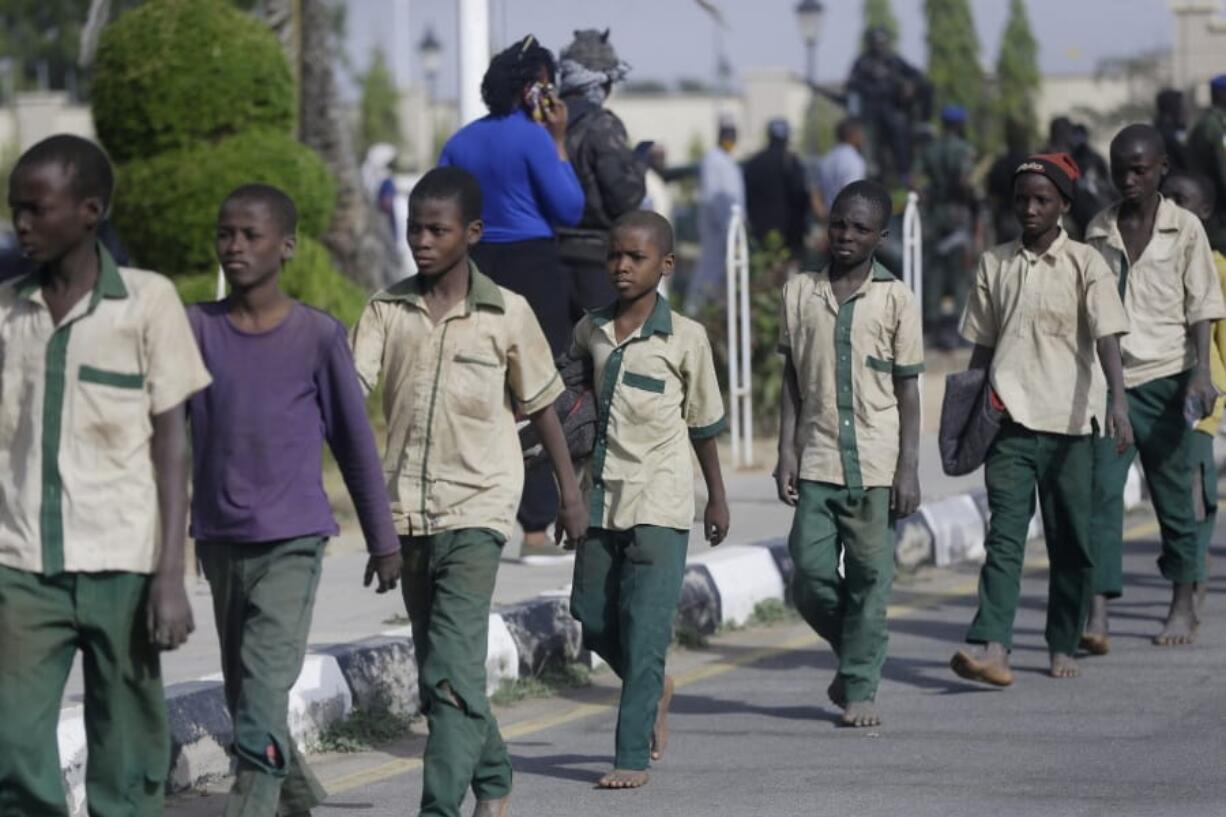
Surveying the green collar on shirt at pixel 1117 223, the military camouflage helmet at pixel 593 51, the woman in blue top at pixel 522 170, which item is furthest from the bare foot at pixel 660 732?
the military camouflage helmet at pixel 593 51

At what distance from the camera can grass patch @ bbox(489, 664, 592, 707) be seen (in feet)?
27.8

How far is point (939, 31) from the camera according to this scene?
4756 centimetres

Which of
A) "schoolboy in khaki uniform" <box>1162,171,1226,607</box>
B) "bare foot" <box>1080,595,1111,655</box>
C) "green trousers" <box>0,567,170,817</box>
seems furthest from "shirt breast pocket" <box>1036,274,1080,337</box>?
"green trousers" <box>0,567,170,817</box>

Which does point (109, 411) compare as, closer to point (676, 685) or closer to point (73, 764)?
point (73, 764)

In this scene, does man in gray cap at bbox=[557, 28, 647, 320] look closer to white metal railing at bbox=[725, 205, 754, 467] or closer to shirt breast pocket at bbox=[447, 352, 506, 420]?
white metal railing at bbox=[725, 205, 754, 467]

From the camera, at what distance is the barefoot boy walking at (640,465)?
708 centimetres

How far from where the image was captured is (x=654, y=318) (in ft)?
23.6

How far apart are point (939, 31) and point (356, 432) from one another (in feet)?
141

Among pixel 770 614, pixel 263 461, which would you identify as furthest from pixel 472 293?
pixel 770 614

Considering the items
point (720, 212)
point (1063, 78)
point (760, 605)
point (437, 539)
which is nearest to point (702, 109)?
point (1063, 78)

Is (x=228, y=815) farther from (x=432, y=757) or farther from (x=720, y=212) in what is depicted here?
(x=720, y=212)

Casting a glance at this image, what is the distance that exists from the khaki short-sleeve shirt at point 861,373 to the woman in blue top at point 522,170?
218 cm

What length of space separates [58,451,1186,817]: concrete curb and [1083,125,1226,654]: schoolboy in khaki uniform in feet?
5.31

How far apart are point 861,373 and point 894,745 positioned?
1207 millimetres
